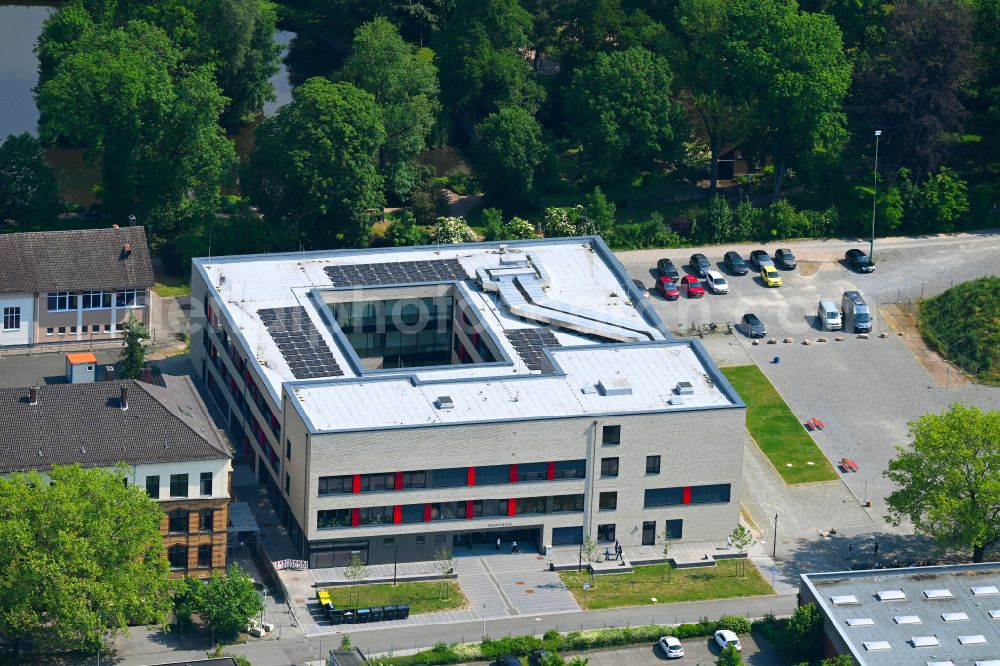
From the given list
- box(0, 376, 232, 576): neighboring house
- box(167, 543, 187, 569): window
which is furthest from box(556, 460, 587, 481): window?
box(167, 543, 187, 569): window

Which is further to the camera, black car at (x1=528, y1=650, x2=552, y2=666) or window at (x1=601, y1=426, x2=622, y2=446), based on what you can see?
window at (x1=601, y1=426, x2=622, y2=446)

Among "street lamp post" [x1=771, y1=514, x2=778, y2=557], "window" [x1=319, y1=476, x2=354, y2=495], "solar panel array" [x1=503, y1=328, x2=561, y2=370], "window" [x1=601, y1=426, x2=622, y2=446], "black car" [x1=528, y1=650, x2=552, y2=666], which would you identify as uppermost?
"solar panel array" [x1=503, y1=328, x2=561, y2=370]

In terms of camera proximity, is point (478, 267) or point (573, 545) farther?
point (478, 267)

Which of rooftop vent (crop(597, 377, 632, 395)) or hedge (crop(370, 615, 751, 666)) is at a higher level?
rooftop vent (crop(597, 377, 632, 395))

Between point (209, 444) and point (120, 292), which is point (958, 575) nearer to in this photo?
point (209, 444)

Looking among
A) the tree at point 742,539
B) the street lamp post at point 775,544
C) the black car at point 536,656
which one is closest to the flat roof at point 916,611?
the tree at point 742,539

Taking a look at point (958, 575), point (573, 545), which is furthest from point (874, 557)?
point (573, 545)

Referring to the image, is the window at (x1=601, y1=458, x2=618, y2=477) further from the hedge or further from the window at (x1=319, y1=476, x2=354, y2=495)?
the window at (x1=319, y1=476, x2=354, y2=495)
